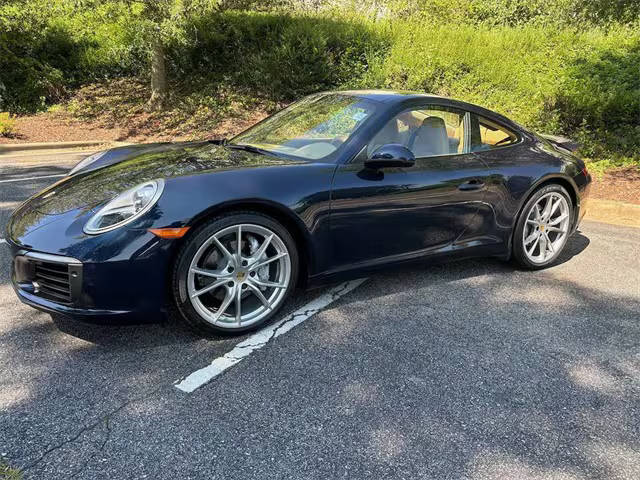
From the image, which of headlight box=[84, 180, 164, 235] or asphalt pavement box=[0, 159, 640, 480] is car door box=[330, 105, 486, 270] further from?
headlight box=[84, 180, 164, 235]

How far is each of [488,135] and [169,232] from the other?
2565 millimetres

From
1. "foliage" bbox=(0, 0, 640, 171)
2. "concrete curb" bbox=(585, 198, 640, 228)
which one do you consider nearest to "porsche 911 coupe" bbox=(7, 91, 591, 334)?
"concrete curb" bbox=(585, 198, 640, 228)

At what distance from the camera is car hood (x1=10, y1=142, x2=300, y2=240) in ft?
9.44

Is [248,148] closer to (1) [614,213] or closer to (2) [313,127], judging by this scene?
(2) [313,127]

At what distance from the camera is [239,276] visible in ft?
9.71

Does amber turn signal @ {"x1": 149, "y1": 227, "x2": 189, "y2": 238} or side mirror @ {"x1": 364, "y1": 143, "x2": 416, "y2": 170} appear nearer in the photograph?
amber turn signal @ {"x1": 149, "y1": 227, "x2": 189, "y2": 238}

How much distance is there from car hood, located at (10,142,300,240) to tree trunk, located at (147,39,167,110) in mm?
8468

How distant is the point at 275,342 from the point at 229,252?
1.85ft

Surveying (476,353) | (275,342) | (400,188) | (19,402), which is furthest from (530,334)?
(19,402)

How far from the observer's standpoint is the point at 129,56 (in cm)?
1301

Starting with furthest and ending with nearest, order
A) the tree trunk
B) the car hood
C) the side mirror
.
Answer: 1. the tree trunk
2. the side mirror
3. the car hood

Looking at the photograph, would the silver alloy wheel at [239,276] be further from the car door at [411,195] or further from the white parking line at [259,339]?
the car door at [411,195]

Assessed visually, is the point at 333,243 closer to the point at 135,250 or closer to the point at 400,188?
the point at 400,188

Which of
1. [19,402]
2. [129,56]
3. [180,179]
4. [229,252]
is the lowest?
[19,402]
